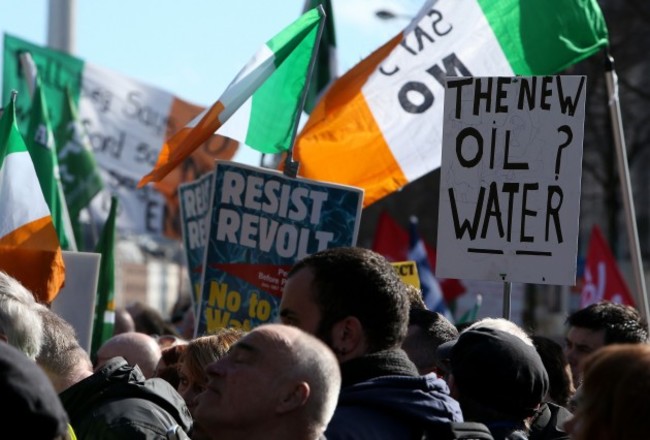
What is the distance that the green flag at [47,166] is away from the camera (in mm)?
7926

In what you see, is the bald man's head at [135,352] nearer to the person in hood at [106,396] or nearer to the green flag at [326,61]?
the person in hood at [106,396]

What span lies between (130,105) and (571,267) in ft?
30.3

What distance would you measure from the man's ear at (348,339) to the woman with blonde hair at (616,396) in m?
0.88

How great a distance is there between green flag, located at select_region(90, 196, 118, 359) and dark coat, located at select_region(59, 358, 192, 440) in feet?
12.5

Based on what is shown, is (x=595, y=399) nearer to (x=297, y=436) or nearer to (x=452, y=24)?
(x=297, y=436)

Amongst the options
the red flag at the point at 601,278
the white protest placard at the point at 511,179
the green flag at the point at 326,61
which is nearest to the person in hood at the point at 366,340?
the white protest placard at the point at 511,179

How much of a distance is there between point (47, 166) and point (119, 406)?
419 centimetres

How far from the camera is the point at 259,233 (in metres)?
6.25

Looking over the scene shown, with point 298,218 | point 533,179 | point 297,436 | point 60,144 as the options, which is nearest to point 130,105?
point 60,144

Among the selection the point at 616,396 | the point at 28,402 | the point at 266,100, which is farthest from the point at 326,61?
the point at 28,402

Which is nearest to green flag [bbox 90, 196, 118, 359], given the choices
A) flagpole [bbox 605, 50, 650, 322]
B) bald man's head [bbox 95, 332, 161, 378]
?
bald man's head [bbox 95, 332, 161, 378]

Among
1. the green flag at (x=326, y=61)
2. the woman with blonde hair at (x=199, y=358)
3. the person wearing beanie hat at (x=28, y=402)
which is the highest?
the green flag at (x=326, y=61)

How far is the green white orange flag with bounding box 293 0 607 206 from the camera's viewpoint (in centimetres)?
708

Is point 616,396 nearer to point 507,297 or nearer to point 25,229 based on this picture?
point 507,297
